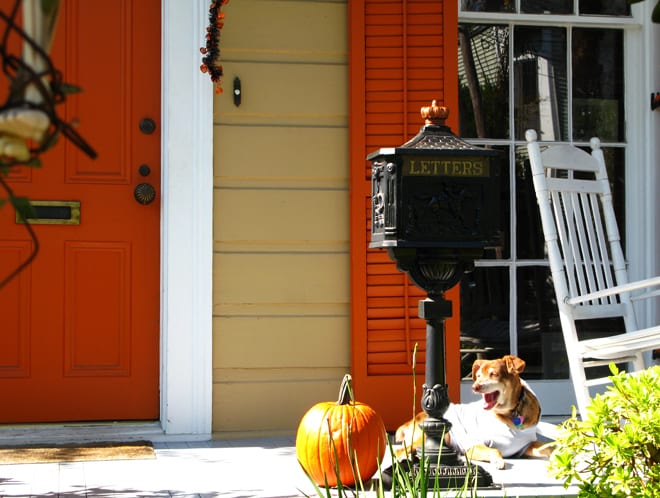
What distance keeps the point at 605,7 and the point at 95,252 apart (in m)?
2.75

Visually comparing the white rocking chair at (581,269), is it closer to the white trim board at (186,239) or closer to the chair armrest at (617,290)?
the chair armrest at (617,290)

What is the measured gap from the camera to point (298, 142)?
14.2 feet

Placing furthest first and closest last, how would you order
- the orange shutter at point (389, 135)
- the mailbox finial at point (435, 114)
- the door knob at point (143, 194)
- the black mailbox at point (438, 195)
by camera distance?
the orange shutter at point (389, 135), the door knob at point (143, 194), the mailbox finial at point (435, 114), the black mailbox at point (438, 195)

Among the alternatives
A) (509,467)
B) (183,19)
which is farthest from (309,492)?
(183,19)

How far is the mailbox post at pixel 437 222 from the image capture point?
10.1 ft

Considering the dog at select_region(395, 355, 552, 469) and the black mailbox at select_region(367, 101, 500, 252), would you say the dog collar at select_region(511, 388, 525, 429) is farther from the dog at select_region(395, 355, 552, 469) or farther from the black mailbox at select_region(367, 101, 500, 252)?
the black mailbox at select_region(367, 101, 500, 252)

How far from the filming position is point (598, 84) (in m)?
4.73

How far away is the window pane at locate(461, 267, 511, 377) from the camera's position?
4535 mm

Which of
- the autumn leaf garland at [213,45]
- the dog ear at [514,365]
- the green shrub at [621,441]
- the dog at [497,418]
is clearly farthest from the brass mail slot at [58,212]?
the green shrub at [621,441]

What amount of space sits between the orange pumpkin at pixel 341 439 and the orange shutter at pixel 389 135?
1031 mm

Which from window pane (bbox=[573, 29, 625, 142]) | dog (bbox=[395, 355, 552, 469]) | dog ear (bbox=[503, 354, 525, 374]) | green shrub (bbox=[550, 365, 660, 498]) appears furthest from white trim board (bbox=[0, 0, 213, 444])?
green shrub (bbox=[550, 365, 660, 498])

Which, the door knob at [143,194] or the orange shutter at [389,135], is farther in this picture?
the orange shutter at [389,135]

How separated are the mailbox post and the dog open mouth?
48 centimetres

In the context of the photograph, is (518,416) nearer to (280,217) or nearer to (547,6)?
(280,217)
